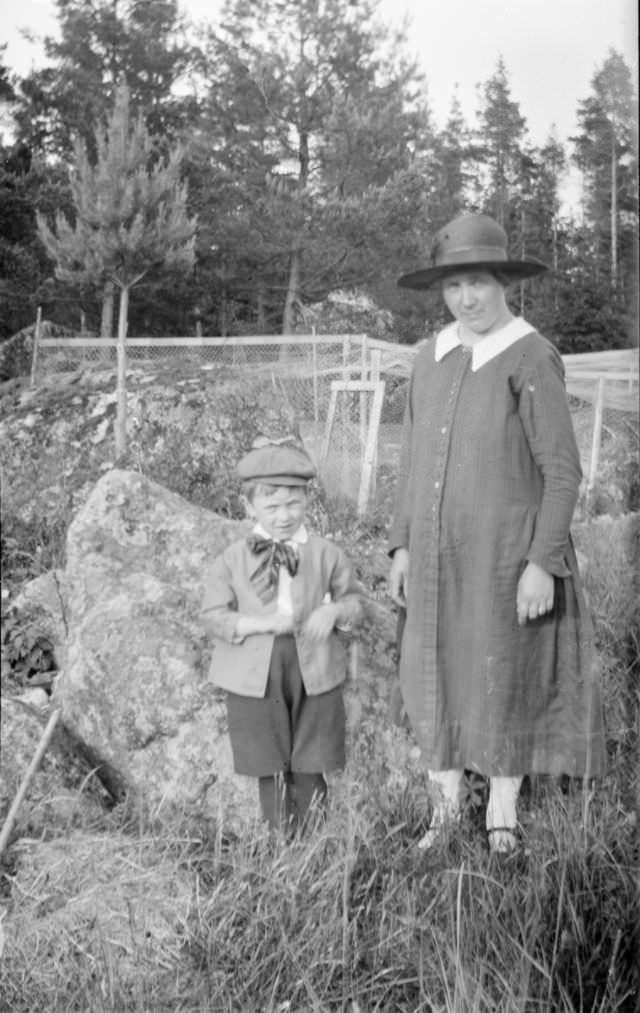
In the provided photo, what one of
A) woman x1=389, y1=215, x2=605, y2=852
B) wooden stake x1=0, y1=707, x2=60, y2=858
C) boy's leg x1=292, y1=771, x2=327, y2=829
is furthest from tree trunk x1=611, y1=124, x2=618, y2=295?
wooden stake x1=0, y1=707, x2=60, y2=858

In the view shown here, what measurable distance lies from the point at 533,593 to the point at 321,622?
41 centimetres

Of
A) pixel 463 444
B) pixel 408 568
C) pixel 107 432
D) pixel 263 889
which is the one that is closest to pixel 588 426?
pixel 463 444

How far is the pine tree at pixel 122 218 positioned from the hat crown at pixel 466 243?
1.45 feet

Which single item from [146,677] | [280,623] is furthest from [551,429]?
[146,677]

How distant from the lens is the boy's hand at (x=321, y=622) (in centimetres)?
232

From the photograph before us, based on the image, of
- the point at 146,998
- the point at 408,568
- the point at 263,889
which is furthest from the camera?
the point at 408,568

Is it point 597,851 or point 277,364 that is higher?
point 277,364

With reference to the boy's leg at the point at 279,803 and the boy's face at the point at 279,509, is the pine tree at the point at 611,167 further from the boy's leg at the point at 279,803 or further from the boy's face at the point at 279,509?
the boy's leg at the point at 279,803

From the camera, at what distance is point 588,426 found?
7.47 ft

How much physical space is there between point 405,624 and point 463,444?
39cm

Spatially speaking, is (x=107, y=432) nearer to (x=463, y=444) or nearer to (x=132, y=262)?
(x=132, y=262)

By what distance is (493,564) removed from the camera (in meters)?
2.32

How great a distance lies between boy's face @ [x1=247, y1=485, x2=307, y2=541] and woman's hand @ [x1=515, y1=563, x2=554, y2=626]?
1.43ft

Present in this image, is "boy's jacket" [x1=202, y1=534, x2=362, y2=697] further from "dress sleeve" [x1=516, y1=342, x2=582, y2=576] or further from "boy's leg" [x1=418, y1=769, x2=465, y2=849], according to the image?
"dress sleeve" [x1=516, y1=342, x2=582, y2=576]
